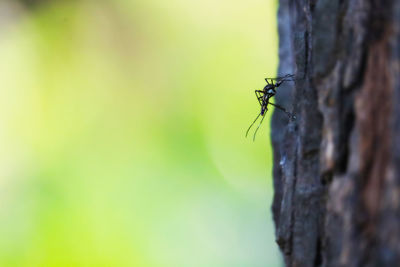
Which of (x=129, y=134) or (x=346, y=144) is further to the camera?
(x=129, y=134)

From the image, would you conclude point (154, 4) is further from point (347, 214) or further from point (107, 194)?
→ point (347, 214)

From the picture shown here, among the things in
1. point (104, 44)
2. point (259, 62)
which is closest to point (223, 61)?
point (259, 62)

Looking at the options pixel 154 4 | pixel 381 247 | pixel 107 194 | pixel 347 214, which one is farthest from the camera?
pixel 154 4

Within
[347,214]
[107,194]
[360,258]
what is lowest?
[107,194]

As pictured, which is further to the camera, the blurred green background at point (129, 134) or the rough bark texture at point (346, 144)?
the blurred green background at point (129, 134)
